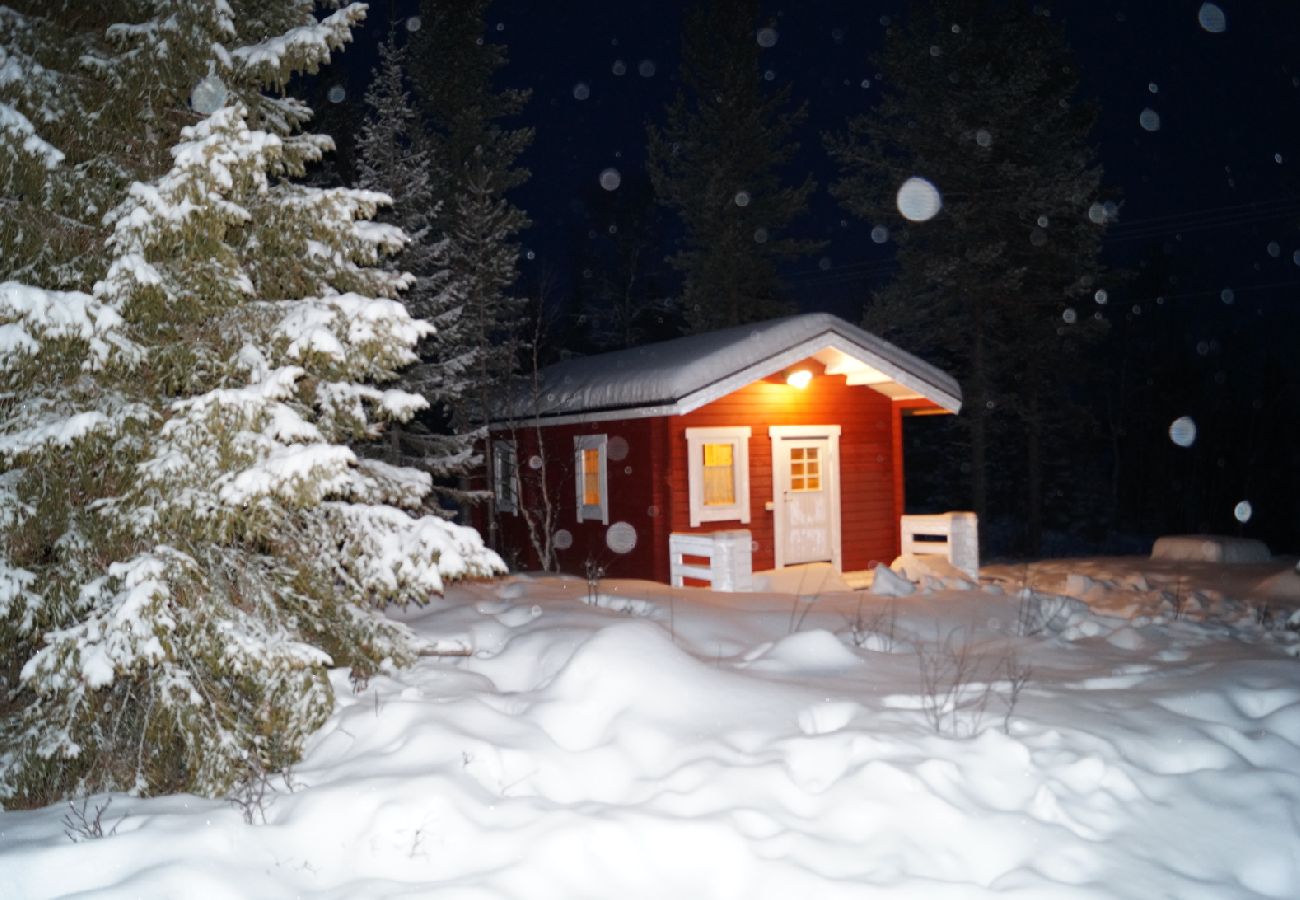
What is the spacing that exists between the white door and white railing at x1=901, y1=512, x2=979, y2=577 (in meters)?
1.28

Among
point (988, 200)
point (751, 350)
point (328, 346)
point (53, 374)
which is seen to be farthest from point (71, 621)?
point (988, 200)

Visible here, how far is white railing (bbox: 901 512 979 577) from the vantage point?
13.8 metres

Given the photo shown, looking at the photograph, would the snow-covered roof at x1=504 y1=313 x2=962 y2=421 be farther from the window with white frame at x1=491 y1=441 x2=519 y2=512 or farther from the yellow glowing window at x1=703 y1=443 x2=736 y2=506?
the window with white frame at x1=491 y1=441 x2=519 y2=512

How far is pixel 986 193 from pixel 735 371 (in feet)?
38.4

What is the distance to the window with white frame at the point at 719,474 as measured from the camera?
1330 centimetres

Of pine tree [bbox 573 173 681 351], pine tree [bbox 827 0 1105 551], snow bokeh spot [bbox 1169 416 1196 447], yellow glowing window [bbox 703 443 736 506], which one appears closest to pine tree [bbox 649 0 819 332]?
pine tree [bbox 827 0 1105 551]

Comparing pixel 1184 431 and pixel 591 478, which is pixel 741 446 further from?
pixel 1184 431

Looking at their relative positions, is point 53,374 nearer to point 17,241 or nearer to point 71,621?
point 17,241

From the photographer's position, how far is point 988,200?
20922mm

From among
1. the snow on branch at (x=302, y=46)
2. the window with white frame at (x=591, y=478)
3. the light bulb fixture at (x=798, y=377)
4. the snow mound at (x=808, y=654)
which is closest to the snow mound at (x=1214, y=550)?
the light bulb fixture at (x=798, y=377)

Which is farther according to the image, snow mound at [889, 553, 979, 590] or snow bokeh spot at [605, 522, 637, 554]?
snow bokeh spot at [605, 522, 637, 554]

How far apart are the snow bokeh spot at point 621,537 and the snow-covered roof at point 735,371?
5.85 feet

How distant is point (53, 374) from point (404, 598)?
2332 millimetres

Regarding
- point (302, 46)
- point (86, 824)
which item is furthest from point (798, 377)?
point (86, 824)
